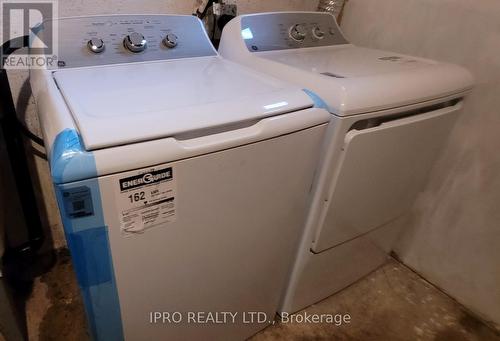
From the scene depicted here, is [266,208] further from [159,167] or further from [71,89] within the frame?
[71,89]

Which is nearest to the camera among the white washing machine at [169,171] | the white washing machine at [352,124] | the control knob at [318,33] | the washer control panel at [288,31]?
the white washing machine at [169,171]

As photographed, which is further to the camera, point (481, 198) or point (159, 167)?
point (481, 198)

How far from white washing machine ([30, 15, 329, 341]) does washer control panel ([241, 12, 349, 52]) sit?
0.51ft

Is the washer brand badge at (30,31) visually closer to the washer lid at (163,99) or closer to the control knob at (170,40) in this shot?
the washer lid at (163,99)

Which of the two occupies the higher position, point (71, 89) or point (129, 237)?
point (71, 89)

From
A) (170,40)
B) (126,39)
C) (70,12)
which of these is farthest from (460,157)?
(70,12)

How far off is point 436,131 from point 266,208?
644 mm

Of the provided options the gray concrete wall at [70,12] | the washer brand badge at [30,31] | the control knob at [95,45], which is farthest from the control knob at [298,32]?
the washer brand badge at [30,31]

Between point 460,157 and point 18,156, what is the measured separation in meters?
1.53

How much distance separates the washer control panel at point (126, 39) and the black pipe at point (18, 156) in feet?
0.59

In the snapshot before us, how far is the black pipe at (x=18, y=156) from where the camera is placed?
0.94 meters

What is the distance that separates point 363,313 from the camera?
4.29 ft

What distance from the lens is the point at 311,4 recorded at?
5.14 feet

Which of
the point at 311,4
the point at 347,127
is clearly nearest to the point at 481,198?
the point at 347,127
